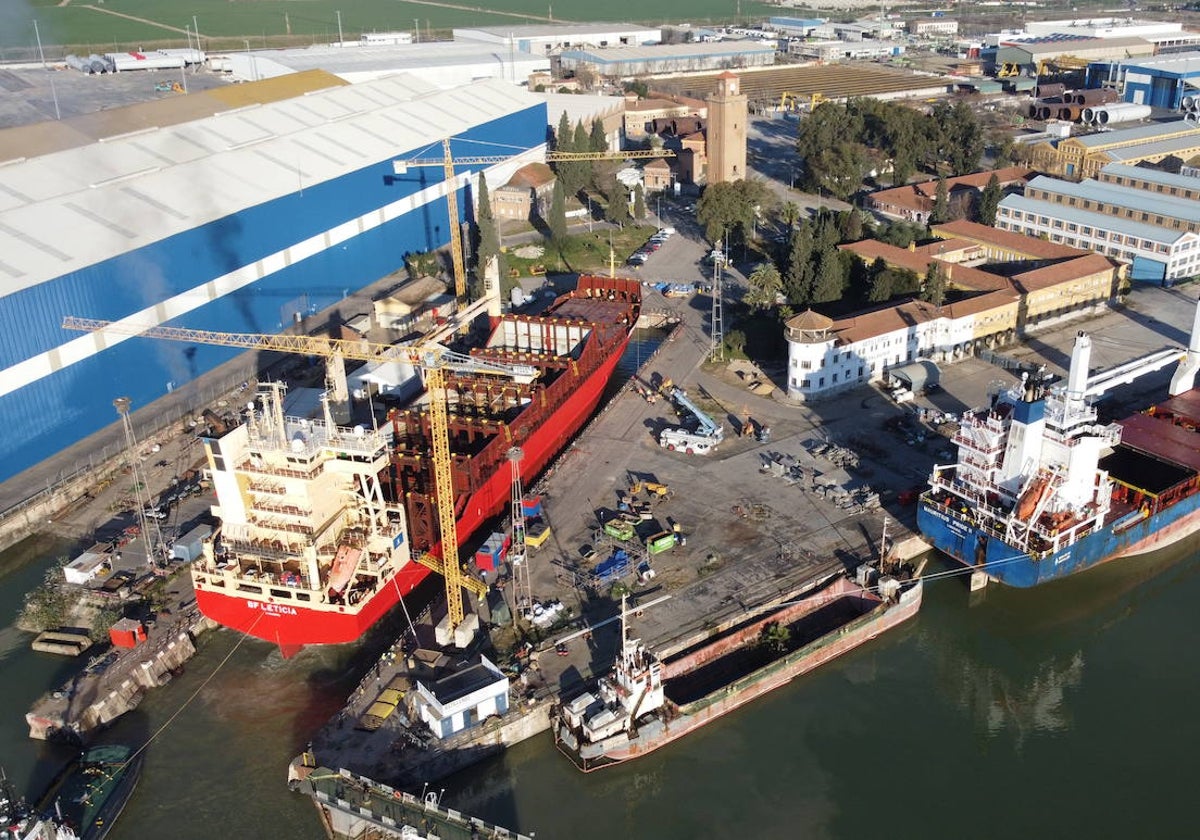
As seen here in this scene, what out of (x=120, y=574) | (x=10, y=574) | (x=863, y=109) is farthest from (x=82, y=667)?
(x=863, y=109)

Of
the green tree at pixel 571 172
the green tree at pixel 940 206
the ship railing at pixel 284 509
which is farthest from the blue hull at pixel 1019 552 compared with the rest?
the green tree at pixel 571 172

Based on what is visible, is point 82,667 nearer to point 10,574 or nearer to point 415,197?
point 10,574

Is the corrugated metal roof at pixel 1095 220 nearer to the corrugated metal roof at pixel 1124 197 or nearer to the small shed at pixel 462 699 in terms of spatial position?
the corrugated metal roof at pixel 1124 197

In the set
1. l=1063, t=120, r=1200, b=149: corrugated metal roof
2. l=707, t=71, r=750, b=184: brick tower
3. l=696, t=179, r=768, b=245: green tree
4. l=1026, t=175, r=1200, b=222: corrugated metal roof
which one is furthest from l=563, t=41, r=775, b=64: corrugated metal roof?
l=1026, t=175, r=1200, b=222: corrugated metal roof

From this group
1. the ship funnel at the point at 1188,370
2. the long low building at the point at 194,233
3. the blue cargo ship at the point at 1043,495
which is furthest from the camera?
the ship funnel at the point at 1188,370

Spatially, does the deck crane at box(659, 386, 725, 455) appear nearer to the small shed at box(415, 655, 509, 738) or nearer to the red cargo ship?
the red cargo ship

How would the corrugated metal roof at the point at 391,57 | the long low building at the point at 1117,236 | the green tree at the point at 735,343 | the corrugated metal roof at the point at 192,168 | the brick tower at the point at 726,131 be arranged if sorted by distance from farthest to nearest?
the corrugated metal roof at the point at 391,57, the brick tower at the point at 726,131, the long low building at the point at 1117,236, the green tree at the point at 735,343, the corrugated metal roof at the point at 192,168
